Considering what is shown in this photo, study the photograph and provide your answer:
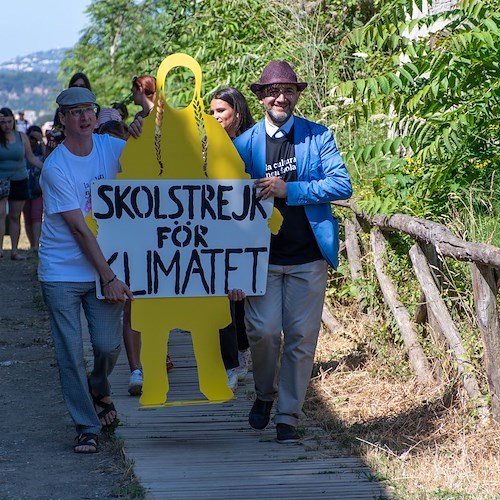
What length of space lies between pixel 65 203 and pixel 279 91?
4.07 feet

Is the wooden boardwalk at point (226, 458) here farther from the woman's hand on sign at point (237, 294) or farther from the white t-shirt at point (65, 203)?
the white t-shirt at point (65, 203)

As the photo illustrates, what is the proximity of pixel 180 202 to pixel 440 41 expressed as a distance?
206 centimetres

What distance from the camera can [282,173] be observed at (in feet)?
19.7

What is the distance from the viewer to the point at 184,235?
5.91m

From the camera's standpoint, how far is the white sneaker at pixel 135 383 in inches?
282

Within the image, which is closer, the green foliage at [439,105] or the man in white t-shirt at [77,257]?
the man in white t-shirt at [77,257]

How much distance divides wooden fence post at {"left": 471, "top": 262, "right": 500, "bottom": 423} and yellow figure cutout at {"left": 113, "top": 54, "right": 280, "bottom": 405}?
1286 mm

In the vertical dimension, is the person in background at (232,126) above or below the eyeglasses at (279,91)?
below

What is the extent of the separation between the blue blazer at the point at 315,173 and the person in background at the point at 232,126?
967mm

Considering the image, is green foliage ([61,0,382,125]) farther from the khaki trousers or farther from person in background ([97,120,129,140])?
the khaki trousers

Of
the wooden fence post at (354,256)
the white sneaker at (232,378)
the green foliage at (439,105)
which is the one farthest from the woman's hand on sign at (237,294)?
the wooden fence post at (354,256)

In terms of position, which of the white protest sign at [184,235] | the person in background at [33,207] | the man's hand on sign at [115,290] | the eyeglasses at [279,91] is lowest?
the person in background at [33,207]

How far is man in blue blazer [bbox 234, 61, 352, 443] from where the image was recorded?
5.95 metres

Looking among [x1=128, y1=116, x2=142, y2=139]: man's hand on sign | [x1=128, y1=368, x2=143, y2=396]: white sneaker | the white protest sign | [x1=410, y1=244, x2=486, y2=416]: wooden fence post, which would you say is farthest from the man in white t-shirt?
[x1=410, y1=244, x2=486, y2=416]: wooden fence post
